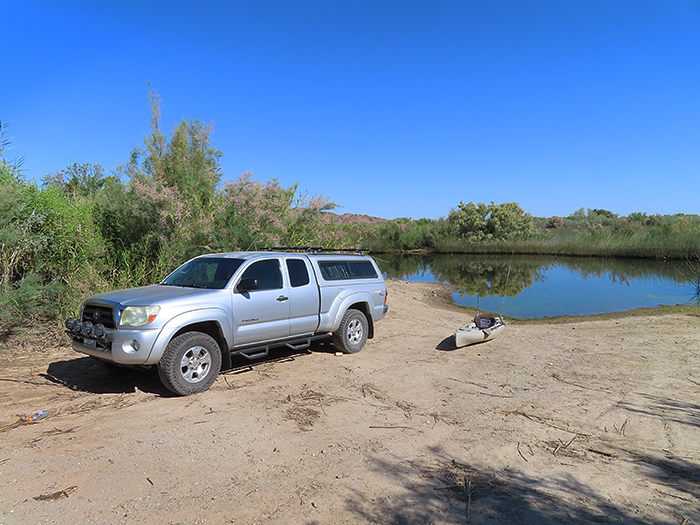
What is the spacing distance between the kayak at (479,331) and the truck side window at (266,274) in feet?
13.8

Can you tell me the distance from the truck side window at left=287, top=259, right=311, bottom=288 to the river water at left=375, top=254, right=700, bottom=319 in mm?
7795

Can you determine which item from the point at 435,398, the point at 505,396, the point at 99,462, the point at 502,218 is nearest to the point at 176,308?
the point at 99,462

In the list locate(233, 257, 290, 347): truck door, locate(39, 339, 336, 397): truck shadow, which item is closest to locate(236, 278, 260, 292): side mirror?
locate(233, 257, 290, 347): truck door

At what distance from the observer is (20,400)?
6.01 m

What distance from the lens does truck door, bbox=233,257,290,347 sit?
22.9 feet

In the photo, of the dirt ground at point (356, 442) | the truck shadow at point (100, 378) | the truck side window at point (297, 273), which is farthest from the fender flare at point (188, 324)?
the truck side window at point (297, 273)

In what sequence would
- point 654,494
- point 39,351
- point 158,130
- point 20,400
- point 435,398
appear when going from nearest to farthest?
point 654,494, point 20,400, point 435,398, point 39,351, point 158,130

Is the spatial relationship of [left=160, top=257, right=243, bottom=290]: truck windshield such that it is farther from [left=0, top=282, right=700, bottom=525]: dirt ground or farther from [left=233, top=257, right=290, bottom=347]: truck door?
[left=0, top=282, right=700, bottom=525]: dirt ground

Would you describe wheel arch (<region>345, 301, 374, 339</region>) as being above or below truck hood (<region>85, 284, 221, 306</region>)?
below

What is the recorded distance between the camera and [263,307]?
288 inches

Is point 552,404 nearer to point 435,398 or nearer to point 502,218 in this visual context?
point 435,398

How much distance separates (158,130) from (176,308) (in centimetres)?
897

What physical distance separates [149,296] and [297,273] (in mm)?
2568

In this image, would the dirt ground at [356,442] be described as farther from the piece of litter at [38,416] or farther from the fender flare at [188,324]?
the fender flare at [188,324]
